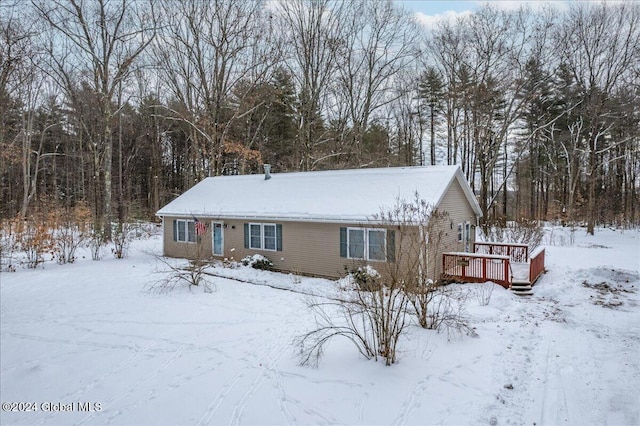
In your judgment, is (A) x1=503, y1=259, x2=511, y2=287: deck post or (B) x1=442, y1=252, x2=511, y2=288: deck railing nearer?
(A) x1=503, y1=259, x2=511, y2=287: deck post

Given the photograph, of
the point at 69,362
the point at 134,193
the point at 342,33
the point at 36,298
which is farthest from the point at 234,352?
the point at 134,193

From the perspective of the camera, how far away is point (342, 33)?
69.3ft

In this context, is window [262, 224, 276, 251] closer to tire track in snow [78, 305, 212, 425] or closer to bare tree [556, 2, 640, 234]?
tire track in snow [78, 305, 212, 425]

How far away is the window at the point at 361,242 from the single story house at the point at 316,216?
31mm

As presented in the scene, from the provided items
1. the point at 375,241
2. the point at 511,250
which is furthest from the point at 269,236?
the point at 511,250

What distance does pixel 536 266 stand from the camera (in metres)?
11.0

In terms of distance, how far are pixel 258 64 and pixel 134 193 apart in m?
18.8

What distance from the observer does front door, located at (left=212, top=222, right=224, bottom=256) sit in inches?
587

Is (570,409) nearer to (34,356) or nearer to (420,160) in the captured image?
(34,356)

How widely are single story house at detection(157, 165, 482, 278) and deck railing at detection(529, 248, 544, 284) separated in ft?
7.79

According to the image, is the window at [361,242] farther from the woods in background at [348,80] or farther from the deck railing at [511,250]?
the woods in background at [348,80]

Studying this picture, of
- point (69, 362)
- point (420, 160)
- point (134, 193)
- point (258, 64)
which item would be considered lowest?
point (69, 362)

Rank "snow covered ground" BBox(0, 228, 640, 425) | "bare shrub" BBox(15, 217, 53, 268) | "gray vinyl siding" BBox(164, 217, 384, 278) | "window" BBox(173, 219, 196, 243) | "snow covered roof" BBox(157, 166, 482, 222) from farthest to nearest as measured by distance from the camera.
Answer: "window" BBox(173, 219, 196, 243)
"bare shrub" BBox(15, 217, 53, 268)
"gray vinyl siding" BBox(164, 217, 384, 278)
"snow covered roof" BBox(157, 166, 482, 222)
"snow covered ground" BBox(0, 228, 640, 425)

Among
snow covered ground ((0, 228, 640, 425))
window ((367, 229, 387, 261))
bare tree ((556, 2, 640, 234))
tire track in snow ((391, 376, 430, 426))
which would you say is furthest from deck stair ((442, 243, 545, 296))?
bare tree ((556, 2, 640, 234))
